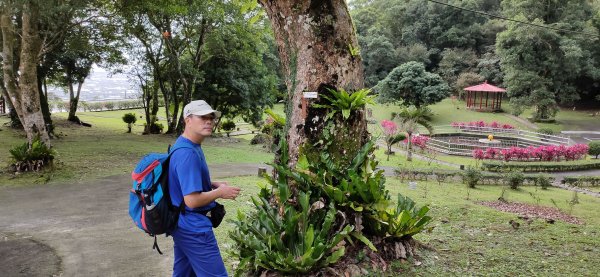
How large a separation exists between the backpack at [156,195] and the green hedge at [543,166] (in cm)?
1749

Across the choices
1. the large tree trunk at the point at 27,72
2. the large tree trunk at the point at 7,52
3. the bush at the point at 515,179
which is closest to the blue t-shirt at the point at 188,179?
the large tree trunk at the point at 27,72

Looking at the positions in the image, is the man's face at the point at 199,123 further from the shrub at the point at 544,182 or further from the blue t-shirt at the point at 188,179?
the shrub at the point at 544,182

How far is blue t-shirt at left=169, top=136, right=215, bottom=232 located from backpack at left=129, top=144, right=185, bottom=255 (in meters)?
0.04

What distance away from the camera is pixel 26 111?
11.2 meters

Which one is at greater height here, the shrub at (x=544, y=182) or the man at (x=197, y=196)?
the man at (x=197, y=196)

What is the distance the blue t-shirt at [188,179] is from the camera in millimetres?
3000

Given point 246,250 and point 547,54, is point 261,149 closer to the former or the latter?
point 246,250

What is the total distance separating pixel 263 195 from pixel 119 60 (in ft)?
65.5

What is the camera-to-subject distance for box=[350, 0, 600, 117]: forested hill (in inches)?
1342

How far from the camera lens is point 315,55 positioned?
15.6 ft

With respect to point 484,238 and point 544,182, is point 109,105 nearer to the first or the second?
point 544,182

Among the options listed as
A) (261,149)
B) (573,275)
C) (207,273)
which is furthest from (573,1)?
(207,273)

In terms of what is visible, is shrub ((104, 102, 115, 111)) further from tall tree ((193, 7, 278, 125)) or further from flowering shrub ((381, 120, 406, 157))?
flowering shrub ((381, 120, 406, 157))

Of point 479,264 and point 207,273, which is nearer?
point 207,273
